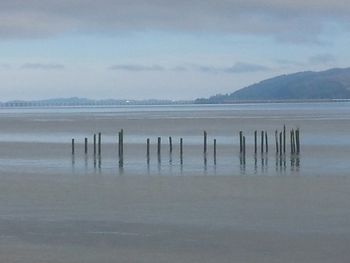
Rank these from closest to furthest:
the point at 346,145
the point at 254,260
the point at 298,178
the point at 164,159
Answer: the point at 254,260 → the point at 298,178 → the point at 164,159 → the point at 346,145

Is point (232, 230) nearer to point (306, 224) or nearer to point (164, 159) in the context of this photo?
point (306, 224)

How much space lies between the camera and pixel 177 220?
19500mm

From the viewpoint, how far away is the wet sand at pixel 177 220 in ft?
51.8

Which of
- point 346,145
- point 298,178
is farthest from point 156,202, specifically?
point 346,145

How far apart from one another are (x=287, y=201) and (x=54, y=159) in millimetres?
18304

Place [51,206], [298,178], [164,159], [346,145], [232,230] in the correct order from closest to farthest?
[232,230]
[51,206]
[298,178]
[164,159]
[346,145]

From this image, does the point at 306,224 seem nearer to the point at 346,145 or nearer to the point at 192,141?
the point at 346,145

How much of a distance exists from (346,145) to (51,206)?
28.5m

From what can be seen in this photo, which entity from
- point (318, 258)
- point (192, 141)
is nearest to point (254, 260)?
point (318, 258)

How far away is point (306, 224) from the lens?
61.6 feet

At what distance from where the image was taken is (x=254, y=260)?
15172 mm

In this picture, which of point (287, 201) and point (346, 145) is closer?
point (287, 201)

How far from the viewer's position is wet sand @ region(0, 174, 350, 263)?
15.8 meters

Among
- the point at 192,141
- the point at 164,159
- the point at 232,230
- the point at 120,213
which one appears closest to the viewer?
the point at 232,230
